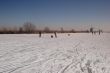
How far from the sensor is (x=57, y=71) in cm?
572

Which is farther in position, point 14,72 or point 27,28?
point 27,28

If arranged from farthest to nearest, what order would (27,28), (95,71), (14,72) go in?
1. (27,28)
2. (95,71)
3. (14,72)

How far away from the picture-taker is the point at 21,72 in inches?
218

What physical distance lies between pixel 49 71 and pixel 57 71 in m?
0.32

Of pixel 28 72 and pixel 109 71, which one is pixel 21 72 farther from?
pixel 109 71

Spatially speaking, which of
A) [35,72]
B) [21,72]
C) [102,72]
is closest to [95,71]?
[102,72]

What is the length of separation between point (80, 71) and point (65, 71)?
61 cm

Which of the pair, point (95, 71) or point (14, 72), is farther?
point (95, 71)

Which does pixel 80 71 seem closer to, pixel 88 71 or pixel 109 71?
pixel 88 71

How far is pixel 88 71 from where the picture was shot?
5.77 m

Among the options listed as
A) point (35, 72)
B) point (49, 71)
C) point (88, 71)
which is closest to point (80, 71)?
point (88, 71)

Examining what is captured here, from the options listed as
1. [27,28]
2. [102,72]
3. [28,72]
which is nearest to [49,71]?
[28,72]

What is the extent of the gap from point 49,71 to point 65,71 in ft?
2.15

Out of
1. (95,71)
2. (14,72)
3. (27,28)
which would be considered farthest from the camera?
(27,28)
